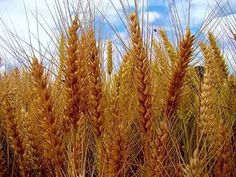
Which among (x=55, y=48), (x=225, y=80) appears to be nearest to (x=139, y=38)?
(x=55, y=48)

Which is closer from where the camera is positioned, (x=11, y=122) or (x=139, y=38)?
(x=139, y=38)

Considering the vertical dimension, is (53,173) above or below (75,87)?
below

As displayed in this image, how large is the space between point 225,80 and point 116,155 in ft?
4.13

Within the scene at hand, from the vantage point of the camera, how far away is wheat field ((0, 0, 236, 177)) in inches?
86.7

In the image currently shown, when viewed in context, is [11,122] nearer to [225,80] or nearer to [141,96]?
[141,96]

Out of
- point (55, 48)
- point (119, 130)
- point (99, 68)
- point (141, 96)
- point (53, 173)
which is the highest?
point (55, 48)

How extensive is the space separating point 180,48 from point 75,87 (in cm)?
55

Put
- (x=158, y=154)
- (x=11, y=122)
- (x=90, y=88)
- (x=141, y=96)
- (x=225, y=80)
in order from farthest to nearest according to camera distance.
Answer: (x=225, y=80) < (x=11, y=122) < (x=90, y=88) < (x=141, y=96) < (x=158, y=154)

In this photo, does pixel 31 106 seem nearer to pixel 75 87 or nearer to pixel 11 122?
pixel 11 122

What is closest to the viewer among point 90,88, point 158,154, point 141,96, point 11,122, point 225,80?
point 158,154

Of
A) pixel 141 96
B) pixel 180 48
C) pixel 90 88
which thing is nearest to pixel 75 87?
pixel 90 88

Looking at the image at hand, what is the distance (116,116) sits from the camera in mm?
2326

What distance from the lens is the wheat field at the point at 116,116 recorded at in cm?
220

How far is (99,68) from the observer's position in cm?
257
